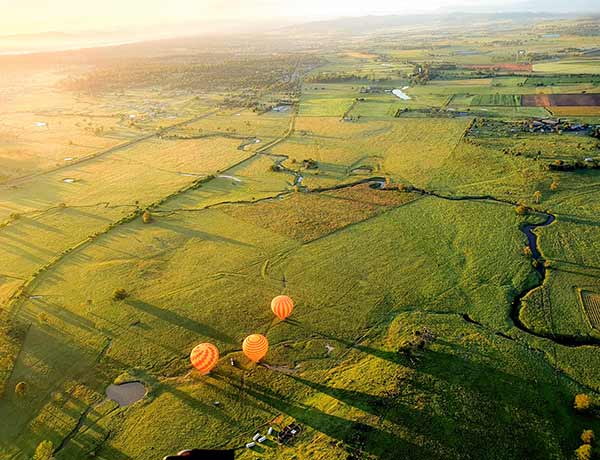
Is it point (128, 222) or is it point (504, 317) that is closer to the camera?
point (504, 317)

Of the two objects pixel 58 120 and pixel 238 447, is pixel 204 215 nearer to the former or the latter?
pixel 238 447

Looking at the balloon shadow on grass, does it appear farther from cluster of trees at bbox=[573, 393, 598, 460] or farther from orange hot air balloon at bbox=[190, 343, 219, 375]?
cluster of trees at bbox=[573, 393, 598, 460]

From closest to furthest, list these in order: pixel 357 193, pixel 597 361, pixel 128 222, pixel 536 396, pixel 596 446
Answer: pixel 596 446
pixel 536 396
pixel 597 361
pixel 128 222
pixel 357 193

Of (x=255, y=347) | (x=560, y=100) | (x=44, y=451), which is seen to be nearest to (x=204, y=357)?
(x=255, y=347)

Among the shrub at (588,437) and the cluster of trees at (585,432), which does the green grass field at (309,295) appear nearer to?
the cluster of trees at (585,432)

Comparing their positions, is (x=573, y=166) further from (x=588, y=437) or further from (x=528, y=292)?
(x=588, y=437)

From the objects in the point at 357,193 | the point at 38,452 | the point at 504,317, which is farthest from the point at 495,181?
the point at 38,452

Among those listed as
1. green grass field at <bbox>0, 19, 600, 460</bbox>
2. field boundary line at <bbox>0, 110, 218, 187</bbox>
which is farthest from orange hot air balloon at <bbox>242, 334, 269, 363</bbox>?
field boundary line at <bbox>0, 110, 218, 187</bbox>
